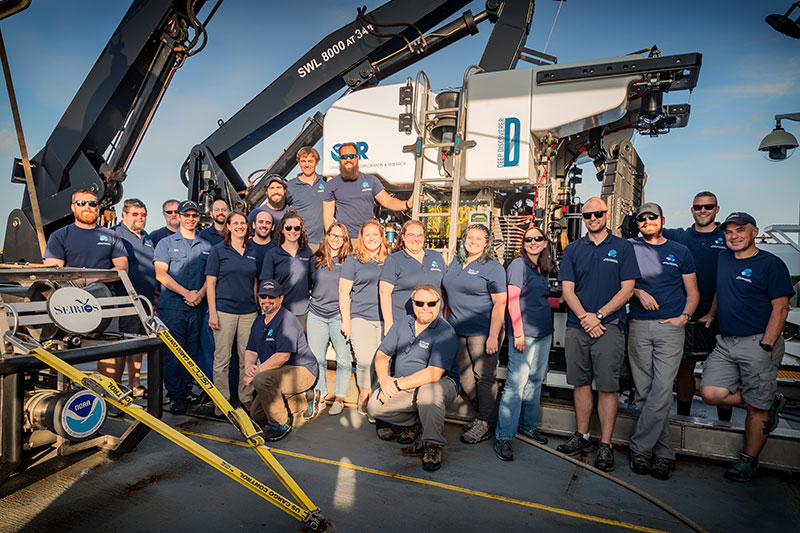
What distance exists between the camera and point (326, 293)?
4359 mm

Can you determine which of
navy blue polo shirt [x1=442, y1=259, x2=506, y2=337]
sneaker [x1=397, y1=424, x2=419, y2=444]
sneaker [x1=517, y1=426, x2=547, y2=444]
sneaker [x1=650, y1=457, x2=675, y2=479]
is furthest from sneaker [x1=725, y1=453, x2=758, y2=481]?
sneaker [x1=397, y1=424, x2=419, y2=444]

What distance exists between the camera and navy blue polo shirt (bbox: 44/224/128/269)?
166 inches

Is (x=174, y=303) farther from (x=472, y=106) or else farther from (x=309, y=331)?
(x=472, y=106)

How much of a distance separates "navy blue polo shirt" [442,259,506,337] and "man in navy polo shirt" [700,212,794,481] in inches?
61.9

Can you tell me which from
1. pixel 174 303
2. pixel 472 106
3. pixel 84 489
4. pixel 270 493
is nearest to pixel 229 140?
pixel 174 303

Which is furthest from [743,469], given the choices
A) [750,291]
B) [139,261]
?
[139,261]

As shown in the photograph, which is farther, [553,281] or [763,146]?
[763,146]

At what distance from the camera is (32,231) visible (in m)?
6.49

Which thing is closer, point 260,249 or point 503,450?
point 503,450

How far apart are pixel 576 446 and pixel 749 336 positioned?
1421mm

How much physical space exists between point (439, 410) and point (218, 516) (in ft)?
5.16

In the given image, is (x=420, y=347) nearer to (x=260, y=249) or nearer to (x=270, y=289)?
(x=270, y=289)

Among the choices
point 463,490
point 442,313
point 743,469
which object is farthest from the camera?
point 442,313

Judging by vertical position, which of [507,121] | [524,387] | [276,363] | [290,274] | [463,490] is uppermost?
[507,121]
